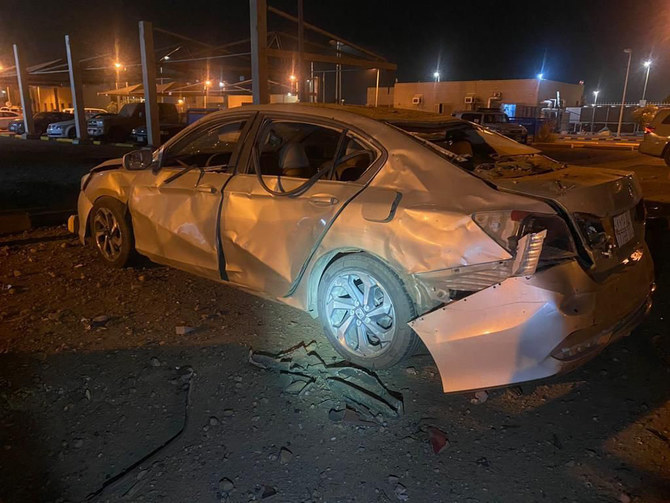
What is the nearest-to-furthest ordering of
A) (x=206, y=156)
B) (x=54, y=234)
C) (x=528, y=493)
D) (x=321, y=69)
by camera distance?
(x=528, y=493) < (x=206, y=156) < (x=54, y=234) < (x=321, y=69)

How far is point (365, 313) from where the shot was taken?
3.35m

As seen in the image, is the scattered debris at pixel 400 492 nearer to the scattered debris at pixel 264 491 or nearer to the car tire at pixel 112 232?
the scattered debris at pixel 264 491

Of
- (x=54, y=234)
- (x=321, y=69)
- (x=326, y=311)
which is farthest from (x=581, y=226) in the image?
(x=321, y=69)

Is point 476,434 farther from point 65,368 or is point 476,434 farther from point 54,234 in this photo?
point 54,234

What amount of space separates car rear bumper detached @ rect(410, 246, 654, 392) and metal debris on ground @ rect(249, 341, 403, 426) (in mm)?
423

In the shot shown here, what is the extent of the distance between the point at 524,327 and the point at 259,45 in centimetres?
1328

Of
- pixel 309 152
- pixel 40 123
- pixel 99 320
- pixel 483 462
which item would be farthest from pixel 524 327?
pixel 40 123

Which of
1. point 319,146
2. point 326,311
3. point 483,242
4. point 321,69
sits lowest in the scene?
point 326,311

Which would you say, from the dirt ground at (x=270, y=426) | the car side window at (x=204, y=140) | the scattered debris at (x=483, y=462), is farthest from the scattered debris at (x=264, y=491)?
the car side window at (x=204, y=140)

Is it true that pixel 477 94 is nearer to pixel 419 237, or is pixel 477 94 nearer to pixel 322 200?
pixel 322 200

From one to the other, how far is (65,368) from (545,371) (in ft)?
9.41

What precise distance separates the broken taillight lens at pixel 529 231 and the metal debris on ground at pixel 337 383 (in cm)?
109

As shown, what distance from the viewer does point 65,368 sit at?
11.3 ft

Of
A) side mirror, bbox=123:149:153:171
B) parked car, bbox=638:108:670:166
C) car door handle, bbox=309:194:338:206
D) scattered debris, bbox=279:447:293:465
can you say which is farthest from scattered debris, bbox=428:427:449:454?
parked car, bbox=638:108:670:166
